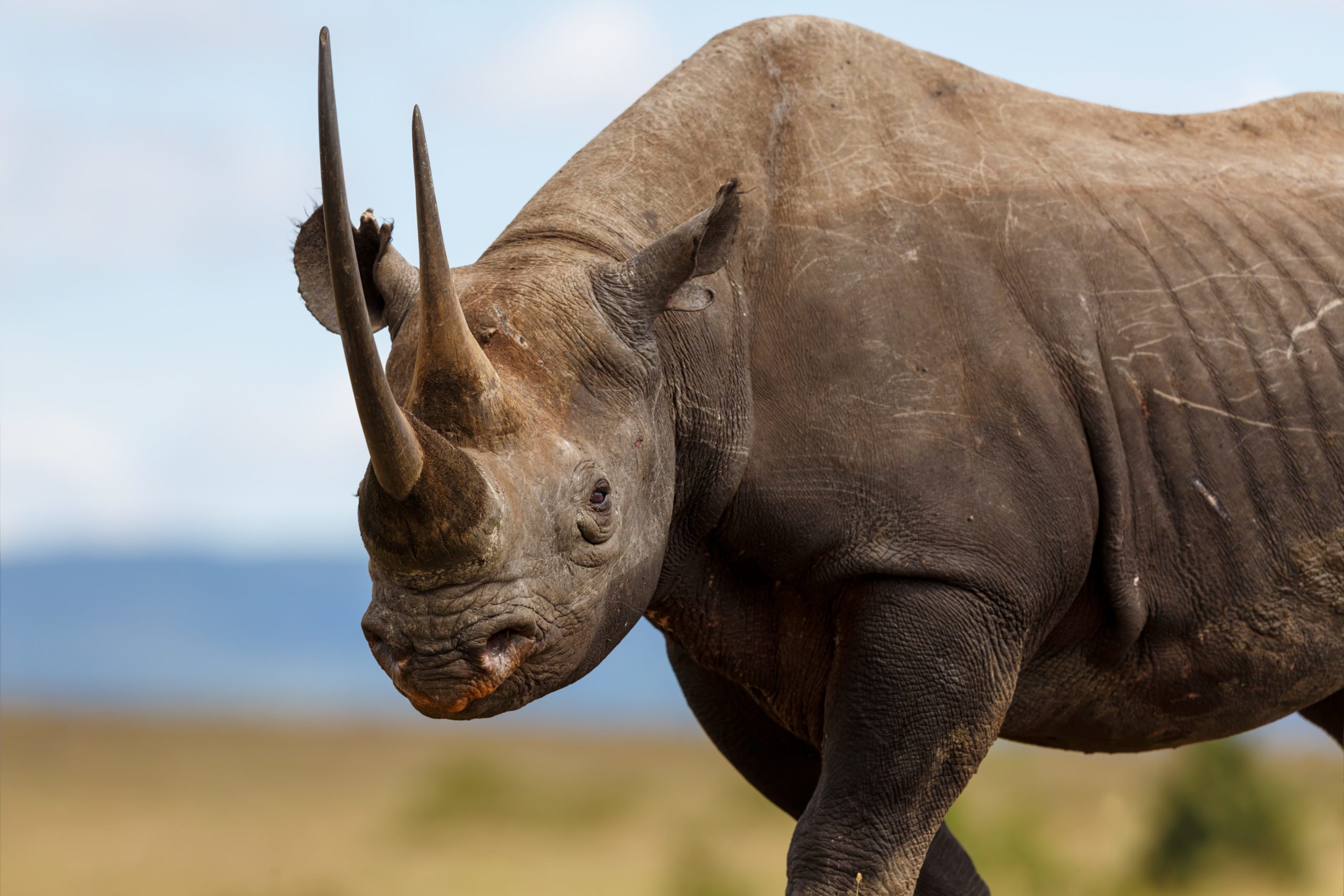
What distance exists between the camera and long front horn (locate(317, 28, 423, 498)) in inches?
164

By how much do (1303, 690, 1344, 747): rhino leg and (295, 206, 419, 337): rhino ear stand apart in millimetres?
4159

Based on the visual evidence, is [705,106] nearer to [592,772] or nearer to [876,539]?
[876,539]

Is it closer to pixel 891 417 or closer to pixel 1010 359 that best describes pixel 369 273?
pixel 891 417

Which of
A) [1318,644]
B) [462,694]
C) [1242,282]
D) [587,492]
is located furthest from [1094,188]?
[462,694]

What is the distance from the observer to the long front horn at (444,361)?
15.1 ft

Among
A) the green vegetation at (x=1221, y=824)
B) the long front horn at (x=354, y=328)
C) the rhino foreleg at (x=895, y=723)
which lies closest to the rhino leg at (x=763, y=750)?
the rhino foreleg at (x=895, y=723)

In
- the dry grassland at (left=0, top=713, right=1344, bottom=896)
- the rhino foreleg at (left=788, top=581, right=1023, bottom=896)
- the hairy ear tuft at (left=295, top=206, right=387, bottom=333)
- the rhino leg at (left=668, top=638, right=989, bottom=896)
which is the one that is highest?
the hairy ear tuft at (left=295, top=206, right=387, bottom=333)

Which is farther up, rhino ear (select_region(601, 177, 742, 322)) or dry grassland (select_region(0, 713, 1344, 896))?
rhino ear (select_region(601, 177, 742, 322))

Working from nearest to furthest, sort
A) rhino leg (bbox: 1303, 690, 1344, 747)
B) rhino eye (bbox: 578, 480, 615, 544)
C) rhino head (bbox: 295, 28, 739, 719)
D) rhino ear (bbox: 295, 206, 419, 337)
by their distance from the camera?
rhino head (bbox: 295, 28, 739, 719), rhino eye (bbox: 578, 480, 615, 544), rhino ear (bbox: 295, 206, 419, 337), rhino leg (bbox: 1303, 690, 1344, 747)

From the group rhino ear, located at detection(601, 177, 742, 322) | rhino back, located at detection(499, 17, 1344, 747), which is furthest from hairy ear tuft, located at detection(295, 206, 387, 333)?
rhino ear, located at detection(601, 177, 742, 322)

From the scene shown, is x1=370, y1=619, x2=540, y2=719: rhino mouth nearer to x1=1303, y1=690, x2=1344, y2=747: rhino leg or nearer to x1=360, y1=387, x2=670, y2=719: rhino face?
x1=360, y1=387, x2=670, y2=719: rhino face

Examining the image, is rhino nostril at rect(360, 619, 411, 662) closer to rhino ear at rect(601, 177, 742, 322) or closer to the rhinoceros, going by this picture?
the rhinoceros

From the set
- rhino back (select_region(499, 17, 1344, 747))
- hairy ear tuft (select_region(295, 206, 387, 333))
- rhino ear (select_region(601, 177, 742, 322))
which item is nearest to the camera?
rhino ear (select_region(601, 177, 742, 322))

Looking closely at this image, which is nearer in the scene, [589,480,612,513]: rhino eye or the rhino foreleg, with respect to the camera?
[589,480,612,513]: rhino eye
